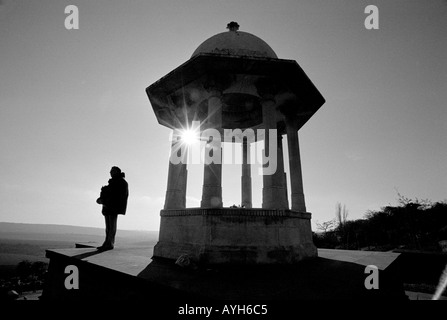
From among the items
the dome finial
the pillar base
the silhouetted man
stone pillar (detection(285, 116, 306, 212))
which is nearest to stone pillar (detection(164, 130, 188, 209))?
the silhouetted man

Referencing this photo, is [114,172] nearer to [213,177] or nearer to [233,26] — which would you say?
[213,177]

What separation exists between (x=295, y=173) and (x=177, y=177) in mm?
5376

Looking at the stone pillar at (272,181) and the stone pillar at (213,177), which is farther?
the stone pillar at (272,181)

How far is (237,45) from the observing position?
1005 centimetres

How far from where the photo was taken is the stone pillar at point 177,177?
10172mm

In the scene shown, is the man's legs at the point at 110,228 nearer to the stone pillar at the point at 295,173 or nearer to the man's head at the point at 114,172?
the man's head at the point at 114,172

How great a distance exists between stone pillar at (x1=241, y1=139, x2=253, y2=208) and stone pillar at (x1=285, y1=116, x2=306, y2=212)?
12.3 feet

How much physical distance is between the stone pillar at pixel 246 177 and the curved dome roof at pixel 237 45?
5590mm

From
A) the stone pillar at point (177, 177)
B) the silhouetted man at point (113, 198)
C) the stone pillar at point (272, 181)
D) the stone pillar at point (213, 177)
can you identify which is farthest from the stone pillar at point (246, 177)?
the silhouetted man at point (113, 198)

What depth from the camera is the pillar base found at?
691 cm

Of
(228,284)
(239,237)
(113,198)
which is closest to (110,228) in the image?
(113,198)
